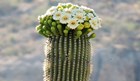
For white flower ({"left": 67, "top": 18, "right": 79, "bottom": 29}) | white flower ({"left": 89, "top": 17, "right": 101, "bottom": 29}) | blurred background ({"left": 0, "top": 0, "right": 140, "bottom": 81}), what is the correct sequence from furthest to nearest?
blurred background ({"left": 0, "top": 0, "right": 140, "bottom": 81}), white flower ({"left": 89, "top": 17, "right": 101, "bottom": 29}), white flower ({"left": 67, "top": 18, "right": 79, "bottom": 29})

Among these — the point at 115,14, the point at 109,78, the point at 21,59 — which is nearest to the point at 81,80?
the point at 109,78

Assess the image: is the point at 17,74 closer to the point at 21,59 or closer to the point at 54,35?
the point at 21,59

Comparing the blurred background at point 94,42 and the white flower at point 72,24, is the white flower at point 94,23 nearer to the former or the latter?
the white flower at point 72,24

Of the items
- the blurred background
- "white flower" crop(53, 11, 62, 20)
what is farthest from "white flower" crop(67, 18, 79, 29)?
the blurred background

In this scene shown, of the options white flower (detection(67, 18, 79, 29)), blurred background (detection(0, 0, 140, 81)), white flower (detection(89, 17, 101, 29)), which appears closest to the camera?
white flower (detection(67, 18, 79, 29))

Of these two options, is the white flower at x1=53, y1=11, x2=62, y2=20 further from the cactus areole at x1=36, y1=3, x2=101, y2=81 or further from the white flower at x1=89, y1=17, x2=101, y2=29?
the white flower at x1=89, y1=17, x2=101, y2=29

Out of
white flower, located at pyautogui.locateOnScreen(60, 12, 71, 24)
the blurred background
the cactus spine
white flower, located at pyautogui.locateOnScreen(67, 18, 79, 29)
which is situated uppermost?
the blurred background
